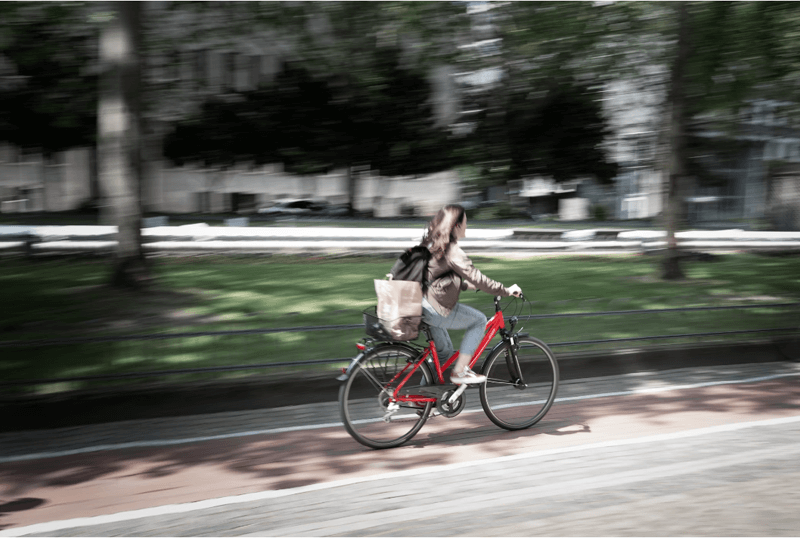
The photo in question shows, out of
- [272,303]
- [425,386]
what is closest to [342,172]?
[272,303]

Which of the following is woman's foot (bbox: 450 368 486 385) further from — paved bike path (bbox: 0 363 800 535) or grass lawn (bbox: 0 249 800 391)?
grass lawn (bbox: 0 249 800 391)

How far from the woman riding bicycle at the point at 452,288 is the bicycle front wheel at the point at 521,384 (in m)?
0.25

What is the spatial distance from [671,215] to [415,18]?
6024 millimetres

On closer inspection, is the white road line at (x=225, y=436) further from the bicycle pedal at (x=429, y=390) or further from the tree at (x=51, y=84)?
the tree at (x=51, y=84)

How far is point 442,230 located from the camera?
4828mm

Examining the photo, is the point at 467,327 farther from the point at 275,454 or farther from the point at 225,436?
the point at 225,436

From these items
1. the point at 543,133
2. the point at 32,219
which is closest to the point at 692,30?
the point at 543,133

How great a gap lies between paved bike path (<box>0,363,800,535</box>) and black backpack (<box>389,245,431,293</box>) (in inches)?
50.1

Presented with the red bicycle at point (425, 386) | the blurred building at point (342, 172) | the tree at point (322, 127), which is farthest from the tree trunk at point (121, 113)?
the red bicycle at point (425, 386)

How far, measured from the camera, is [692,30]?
11289 millimetres

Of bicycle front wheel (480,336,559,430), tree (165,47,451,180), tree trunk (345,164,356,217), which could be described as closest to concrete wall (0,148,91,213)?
tree (165,47,451,180)

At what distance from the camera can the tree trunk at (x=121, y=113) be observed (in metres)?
8.55

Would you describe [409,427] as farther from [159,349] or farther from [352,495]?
[159,349]

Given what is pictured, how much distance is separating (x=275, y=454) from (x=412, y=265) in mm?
1674
